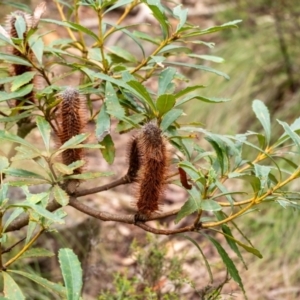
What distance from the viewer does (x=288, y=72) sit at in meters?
3.79

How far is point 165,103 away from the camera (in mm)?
1020

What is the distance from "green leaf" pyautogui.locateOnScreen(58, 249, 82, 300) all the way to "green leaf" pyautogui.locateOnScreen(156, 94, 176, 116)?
29 centimetres

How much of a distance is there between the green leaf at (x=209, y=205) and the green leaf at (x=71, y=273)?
0.25 meters

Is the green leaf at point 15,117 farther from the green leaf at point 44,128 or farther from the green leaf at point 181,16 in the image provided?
the green leaf at point 181,16

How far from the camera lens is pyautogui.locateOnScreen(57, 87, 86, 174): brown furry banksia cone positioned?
108 centimetres

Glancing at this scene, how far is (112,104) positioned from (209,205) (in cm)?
24

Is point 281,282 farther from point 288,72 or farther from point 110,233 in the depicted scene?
point 288,72

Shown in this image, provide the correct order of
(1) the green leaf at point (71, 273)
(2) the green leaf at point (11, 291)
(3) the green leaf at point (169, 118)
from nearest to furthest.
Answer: (1) the green leaf at point (71, 273), (2) the green leaf at point (11, 291), (3) the green leaf at point (169, 118)

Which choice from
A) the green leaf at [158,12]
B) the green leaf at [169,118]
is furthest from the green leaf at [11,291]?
the green leaf at [158,12]

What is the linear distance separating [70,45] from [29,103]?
0.77 feet

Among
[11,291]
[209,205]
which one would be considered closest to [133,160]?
[209,205]

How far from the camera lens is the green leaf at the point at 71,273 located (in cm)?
82

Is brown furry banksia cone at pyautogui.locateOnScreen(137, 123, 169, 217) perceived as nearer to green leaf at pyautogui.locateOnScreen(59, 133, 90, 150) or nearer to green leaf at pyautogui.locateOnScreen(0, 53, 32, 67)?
green leaf at pyautogui.locateOnScreen(59, 133, 90, 150)

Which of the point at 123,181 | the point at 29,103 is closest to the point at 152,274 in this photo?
the point at 123,181
